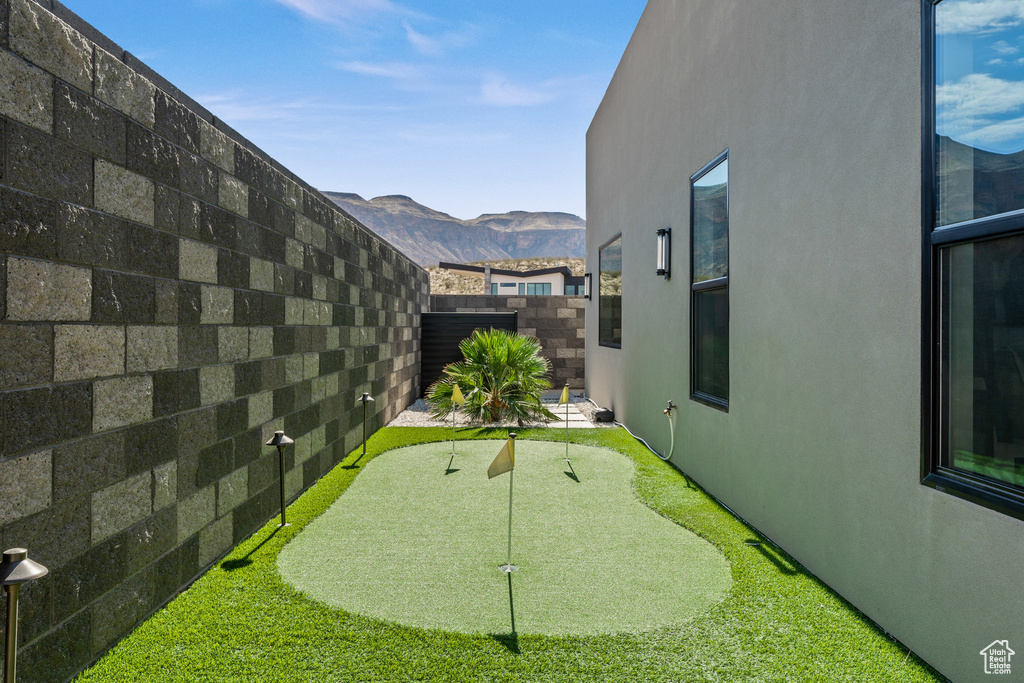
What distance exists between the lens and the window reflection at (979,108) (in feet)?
5.86

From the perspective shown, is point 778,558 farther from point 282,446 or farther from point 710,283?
point 282,446

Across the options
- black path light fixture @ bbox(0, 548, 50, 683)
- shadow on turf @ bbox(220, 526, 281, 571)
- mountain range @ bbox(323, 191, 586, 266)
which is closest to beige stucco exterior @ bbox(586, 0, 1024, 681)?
black path light fixture @ bbox(0, 548, 50, 683)

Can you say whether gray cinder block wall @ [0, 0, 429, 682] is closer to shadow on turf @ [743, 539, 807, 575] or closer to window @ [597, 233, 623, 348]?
shadow on turf @ [743, 539, 807, 575]

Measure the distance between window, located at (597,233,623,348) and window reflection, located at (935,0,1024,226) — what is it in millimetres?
5423

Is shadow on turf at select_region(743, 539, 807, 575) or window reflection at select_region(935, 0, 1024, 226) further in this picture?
shadow on turf at select_region(743, 539, 807, 575)

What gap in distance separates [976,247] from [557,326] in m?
9.24

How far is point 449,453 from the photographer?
5.67 m

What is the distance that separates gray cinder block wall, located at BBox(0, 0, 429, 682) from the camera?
5.57ft

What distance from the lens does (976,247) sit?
75.0 inches

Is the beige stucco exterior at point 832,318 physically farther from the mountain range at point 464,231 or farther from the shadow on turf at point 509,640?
the mountain range at point 464,231

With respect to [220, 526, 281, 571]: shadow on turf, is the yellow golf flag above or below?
above

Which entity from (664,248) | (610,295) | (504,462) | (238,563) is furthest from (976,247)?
(610,295)

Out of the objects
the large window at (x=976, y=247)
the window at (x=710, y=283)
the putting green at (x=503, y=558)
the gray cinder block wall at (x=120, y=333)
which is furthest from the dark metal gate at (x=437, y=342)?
the large window at (x=976, y=247)

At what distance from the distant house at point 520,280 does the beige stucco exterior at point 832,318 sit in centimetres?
2466
